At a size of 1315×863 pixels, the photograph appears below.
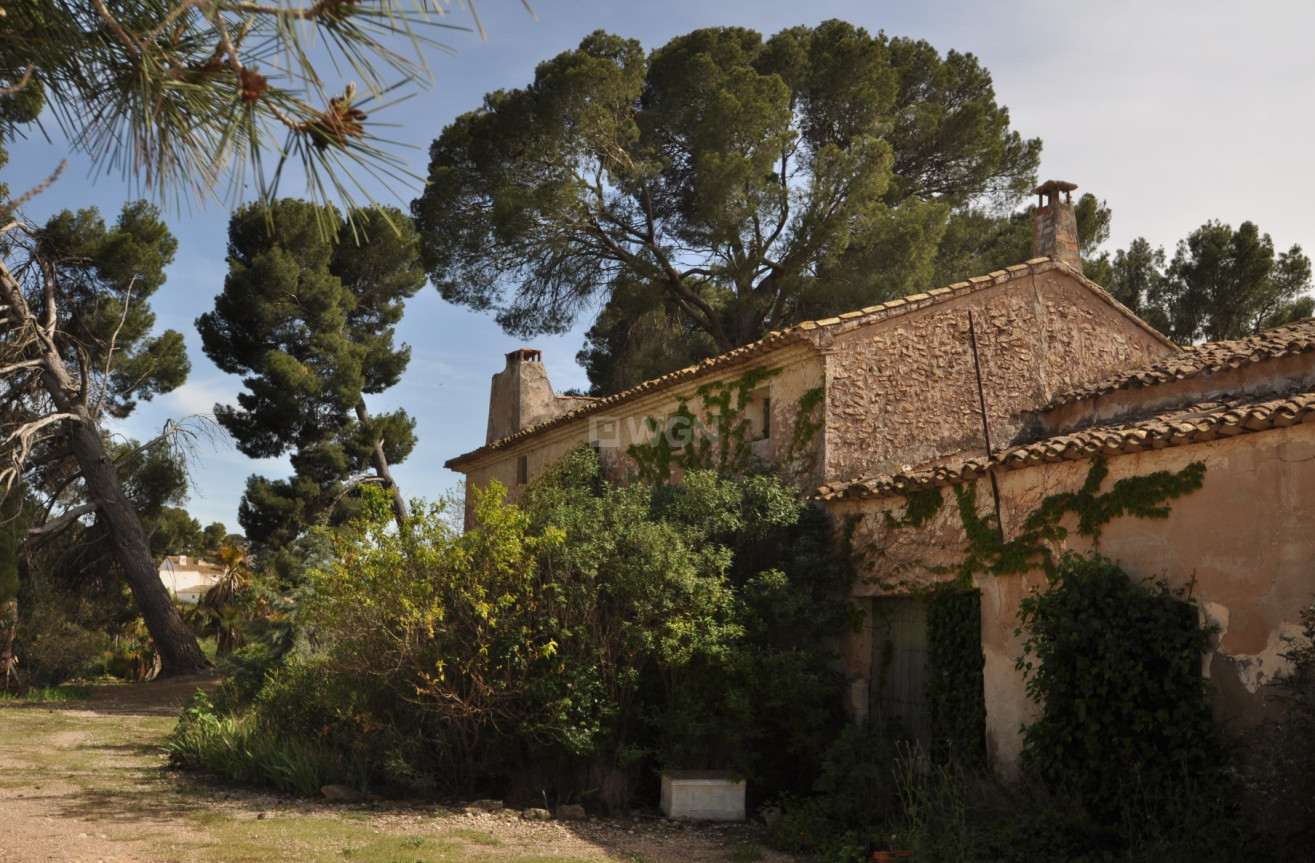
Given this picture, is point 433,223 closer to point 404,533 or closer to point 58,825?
point 404,533

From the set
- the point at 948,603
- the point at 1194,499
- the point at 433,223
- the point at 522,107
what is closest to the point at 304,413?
the point at 433,223

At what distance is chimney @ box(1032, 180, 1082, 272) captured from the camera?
15273 mm

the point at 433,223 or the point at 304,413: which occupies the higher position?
the point at 433,223

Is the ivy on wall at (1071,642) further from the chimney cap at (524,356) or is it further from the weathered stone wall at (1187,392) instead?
the chimney cap at (524,356)

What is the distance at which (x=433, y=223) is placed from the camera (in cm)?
2475

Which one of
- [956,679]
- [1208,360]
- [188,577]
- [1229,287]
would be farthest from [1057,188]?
[188,577]

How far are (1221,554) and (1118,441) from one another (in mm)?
1164

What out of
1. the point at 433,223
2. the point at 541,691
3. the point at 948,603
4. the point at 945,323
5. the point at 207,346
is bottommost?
the point at 541,691

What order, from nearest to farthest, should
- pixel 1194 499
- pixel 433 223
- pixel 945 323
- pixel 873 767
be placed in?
pixel 1194 499
pixel 873 767
pixel 945 323
pixel 433 223

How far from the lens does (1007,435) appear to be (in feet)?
45.6

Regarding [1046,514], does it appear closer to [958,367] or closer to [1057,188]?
[958,367]

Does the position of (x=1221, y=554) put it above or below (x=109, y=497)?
below

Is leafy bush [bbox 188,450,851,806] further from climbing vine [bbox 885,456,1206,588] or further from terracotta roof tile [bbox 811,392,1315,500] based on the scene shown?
climbing vine [bbox 885,456,1206,588]

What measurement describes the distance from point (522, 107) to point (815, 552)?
48.9 feet
